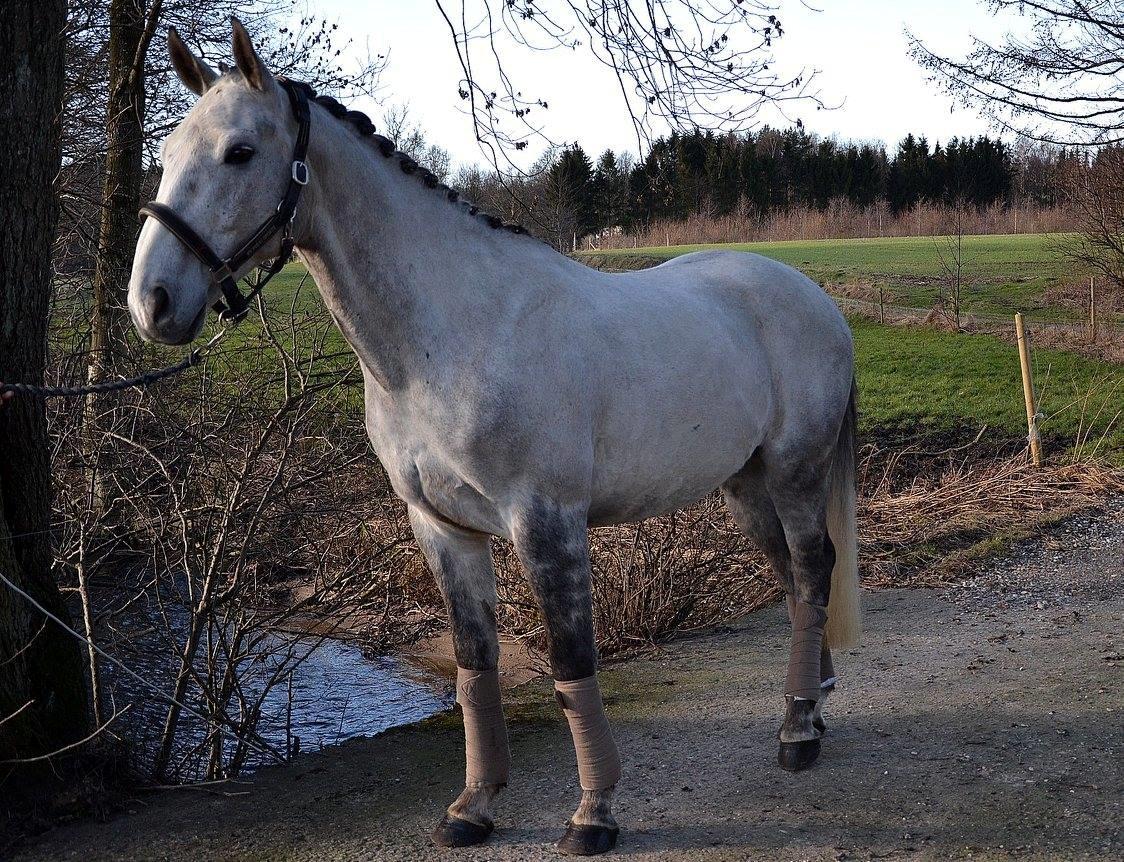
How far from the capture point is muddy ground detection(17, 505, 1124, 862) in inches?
130

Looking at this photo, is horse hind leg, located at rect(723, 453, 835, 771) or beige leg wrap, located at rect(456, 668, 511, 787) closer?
beige leg wrap, located at rect(456, 668, 511, 787)

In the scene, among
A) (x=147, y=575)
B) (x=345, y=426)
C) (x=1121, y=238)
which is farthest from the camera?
(x=1121, y=238)

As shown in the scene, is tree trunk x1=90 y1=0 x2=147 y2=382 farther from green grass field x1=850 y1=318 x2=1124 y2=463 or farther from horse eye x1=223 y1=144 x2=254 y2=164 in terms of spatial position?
green grass field x1=850 y1=318 x2=1124 y2=463

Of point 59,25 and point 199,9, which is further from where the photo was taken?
point 199,9

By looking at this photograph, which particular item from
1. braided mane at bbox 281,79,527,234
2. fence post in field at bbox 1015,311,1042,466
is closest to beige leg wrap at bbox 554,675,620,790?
braided mane at bbox 281,79,527,234

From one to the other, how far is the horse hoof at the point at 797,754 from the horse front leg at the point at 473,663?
1094 mm

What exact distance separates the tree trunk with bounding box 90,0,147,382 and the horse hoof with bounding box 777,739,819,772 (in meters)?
5.21

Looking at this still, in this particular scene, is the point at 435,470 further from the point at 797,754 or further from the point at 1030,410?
the point at 1030,410

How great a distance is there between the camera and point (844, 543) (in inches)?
169

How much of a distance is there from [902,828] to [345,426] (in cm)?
299

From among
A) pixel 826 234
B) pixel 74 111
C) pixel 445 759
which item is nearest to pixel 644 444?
pixel 445 759

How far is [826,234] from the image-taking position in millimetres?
46062

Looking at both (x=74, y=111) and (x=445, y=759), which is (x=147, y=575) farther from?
(x=74, y=111)

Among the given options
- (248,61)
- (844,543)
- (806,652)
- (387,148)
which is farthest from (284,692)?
(248,61)
